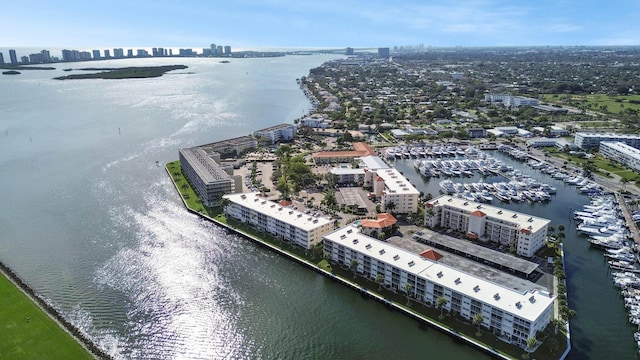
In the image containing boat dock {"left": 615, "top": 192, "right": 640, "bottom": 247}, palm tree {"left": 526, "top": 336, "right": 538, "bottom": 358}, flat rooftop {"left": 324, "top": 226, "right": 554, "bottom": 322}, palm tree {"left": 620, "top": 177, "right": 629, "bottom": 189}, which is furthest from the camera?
palm tree {"left": 620, "top": 177, "right": 629, "bottom": 189}

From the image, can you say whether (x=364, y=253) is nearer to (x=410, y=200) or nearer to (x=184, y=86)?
(x=410, y=200)

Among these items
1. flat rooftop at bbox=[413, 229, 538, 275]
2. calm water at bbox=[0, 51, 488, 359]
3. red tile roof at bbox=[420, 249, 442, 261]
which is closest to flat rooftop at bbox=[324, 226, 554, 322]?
red tile roof at bbox=[420, 249, 442, 261]

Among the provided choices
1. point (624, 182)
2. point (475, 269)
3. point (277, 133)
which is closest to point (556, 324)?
point (475, 269)

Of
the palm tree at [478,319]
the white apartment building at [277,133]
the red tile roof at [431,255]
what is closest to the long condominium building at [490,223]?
the red tile roof at [431,255]

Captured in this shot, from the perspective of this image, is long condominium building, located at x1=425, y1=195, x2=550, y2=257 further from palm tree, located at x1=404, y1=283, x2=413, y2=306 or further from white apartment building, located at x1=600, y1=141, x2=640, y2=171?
white apartment building, located at x1=600, y1=141, x2=640, y2=171

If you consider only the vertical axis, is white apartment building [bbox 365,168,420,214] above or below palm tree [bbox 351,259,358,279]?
above

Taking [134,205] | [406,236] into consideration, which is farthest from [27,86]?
[406,236]
